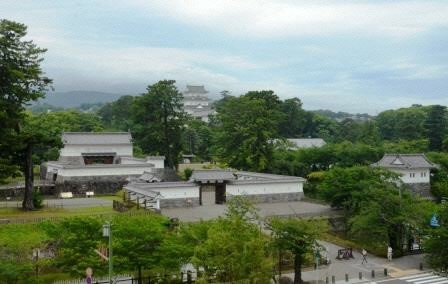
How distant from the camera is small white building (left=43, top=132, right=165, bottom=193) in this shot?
45688 millimetres

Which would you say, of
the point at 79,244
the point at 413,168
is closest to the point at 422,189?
the point at 413,168

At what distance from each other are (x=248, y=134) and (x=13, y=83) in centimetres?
2360

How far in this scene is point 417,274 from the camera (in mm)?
27969

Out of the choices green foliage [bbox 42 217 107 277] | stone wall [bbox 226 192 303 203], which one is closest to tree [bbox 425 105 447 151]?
stone wall [bbox 226 192 303 203]

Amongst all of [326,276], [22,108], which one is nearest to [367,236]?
[326,276]

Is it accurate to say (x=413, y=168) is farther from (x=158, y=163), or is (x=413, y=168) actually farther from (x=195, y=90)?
(x=195, y=90)

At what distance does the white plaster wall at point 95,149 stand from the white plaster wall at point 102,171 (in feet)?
21.6

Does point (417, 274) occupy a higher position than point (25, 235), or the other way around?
point (25, 235)

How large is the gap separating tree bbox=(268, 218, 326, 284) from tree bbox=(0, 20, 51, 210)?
671 inches

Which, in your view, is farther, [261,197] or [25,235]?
[261,197]

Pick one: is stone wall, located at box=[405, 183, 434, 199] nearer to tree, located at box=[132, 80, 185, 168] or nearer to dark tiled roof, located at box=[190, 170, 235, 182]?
dark tiled roof, located at box=[190, 170, 235, 182]

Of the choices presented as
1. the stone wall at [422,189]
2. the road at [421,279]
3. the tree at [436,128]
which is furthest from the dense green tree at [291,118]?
the road at [421,279]

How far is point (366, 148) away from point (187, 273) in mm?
34117

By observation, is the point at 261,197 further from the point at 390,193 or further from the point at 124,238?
the point at 124,238
